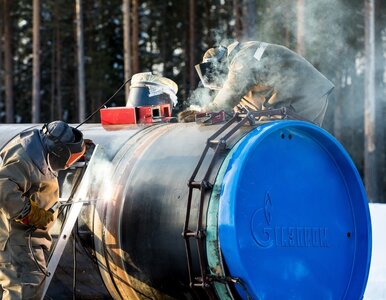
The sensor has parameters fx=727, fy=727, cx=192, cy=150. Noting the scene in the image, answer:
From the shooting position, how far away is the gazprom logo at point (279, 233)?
4.38m

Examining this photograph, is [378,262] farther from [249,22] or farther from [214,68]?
[249,22]

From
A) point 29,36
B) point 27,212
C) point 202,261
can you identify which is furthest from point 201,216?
point 29,36

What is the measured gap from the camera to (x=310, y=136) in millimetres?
4859

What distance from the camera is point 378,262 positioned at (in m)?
9.62

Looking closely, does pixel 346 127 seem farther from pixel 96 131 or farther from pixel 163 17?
pixel 96 131

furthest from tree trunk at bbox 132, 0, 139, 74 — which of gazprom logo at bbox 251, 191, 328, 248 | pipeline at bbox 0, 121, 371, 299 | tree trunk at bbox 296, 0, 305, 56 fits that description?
gazprom logo at bbox 251, 191, 328, 248

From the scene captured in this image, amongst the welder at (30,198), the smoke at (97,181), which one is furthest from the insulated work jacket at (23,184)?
the smoke at (97,181)

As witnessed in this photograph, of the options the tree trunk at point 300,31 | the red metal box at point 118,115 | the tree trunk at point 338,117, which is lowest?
the tree trunk at point 338,117

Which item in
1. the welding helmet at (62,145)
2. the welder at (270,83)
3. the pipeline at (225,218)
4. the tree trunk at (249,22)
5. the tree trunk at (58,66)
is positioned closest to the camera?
the pipeline at (225,218)

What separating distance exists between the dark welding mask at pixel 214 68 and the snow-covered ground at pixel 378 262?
3253 mm

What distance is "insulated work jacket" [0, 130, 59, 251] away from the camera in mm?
4824

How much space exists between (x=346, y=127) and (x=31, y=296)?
37114 millimetres

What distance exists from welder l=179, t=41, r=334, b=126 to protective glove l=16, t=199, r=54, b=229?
1.94 m

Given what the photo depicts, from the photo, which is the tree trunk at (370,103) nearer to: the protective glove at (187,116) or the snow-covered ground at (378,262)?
the snow-covered ground at (378,262)
